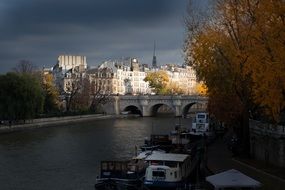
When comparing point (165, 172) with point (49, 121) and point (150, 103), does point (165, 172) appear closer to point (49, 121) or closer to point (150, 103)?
point (49, 121)

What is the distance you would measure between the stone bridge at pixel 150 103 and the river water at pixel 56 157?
6017cm

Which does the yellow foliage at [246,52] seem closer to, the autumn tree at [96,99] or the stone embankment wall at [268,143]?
Answer: the stone embankment wall at [268,143]

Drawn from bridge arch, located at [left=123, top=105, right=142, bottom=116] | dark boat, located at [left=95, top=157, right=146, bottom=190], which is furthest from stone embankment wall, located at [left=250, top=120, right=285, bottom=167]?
bridge arch, located at [left=123, top=105, right=142, bottom=116]

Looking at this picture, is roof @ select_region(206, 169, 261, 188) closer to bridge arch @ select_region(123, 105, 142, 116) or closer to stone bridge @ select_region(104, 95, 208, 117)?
stone bridge @ select_region(104, 95, 208, 117)

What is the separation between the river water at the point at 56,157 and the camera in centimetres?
A: 3812

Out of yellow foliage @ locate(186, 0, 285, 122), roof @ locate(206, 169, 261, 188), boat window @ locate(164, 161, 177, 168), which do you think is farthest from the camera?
boat window @ locate(164, 161, 177, 168)

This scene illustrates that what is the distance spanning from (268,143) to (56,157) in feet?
72.3

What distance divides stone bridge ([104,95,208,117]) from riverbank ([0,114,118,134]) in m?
8.89

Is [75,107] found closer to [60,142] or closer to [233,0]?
[60,142]

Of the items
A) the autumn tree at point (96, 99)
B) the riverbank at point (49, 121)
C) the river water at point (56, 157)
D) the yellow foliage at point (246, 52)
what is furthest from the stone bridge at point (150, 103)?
the yellow foliage at point (246, 52)

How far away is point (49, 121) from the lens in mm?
101062

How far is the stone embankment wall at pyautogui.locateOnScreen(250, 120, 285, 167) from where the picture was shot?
1346 inches

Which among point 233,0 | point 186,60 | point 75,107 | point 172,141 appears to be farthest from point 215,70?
point 75,107

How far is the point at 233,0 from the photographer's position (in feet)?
120
